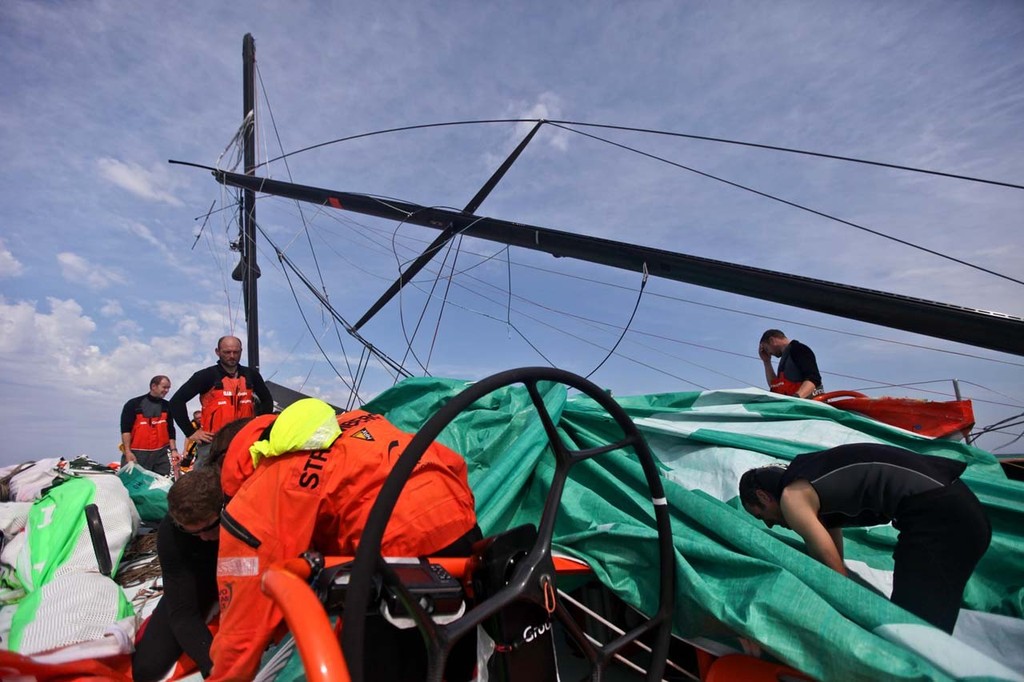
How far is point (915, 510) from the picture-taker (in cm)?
193

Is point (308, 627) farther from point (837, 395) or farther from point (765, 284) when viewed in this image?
point (837, 395)

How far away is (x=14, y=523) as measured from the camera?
3.24 m

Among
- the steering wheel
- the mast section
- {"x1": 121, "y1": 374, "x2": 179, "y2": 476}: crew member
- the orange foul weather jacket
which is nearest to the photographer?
the steering wheel

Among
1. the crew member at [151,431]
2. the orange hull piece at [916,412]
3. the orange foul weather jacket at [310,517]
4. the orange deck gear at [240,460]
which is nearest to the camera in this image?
the orange foul weather jacket at [310,517]

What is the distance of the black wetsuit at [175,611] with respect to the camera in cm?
226

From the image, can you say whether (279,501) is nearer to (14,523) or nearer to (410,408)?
(410,408)

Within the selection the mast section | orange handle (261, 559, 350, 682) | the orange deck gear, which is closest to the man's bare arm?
orange handle (261, 559, 350, 682)

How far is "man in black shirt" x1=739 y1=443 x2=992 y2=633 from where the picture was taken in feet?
6.04

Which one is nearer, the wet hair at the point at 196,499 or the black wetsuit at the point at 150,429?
the wet hair at the point at 196,499

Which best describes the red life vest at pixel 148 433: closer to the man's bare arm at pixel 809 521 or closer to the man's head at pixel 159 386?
the man's head at pixel 159 386

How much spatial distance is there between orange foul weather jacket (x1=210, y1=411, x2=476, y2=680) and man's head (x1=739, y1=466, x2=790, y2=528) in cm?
121

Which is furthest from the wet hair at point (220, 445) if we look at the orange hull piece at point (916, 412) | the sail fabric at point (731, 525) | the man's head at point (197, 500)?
the orange hull piece at point (916, 412)

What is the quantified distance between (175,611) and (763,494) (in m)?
2.48

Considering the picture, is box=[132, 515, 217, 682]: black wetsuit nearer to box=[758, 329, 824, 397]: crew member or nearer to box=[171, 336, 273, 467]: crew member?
box=[171, 336, 273, 467]: crew member
